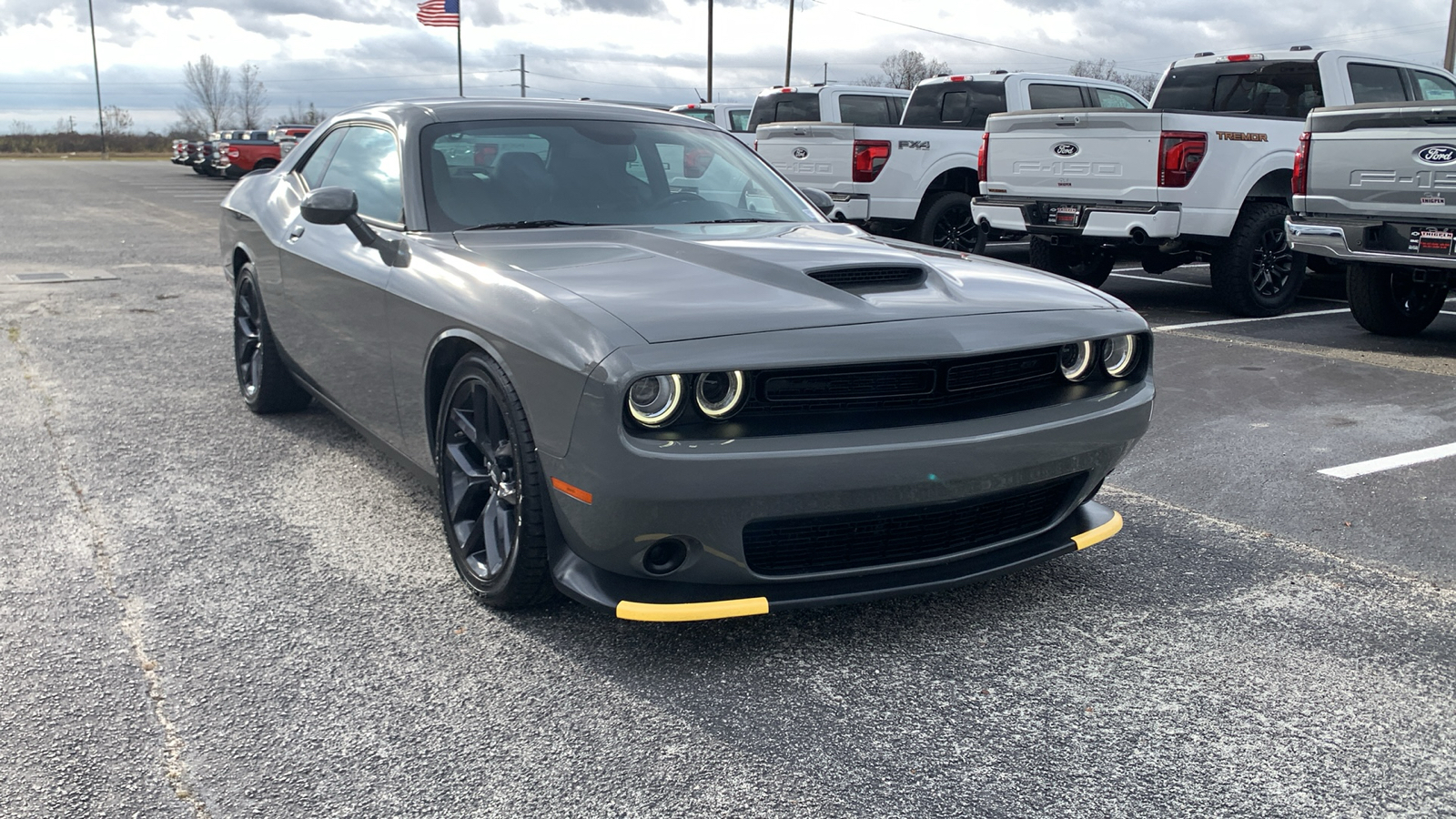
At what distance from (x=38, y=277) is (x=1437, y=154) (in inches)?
426

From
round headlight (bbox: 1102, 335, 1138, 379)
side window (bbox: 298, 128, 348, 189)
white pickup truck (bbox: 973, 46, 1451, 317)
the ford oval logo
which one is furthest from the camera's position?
white pickup truck (bbox: 973, 46, 1451, 317)

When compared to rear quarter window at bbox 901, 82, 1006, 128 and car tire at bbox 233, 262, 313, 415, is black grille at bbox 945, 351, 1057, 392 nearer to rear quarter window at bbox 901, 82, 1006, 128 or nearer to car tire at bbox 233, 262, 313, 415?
car tire at bbox 233, 262, 313, 415

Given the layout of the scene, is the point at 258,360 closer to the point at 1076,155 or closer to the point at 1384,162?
the point at 1076,155

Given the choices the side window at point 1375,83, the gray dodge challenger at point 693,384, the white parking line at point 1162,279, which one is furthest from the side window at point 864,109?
the gray dodge challenger at point 693,384

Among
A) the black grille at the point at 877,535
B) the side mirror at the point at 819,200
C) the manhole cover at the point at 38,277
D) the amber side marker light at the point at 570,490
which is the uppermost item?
the side mirror at the point at 819,200

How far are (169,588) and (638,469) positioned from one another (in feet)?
5.35

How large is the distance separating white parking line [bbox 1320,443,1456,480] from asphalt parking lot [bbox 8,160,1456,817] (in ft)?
0.24

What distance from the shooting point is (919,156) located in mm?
11695

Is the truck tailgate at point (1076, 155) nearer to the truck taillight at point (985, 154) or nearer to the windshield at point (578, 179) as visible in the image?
the truck taillight at point (985, 154)

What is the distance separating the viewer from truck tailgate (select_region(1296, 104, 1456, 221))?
7039 mm

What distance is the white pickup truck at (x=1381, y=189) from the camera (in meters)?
7.07

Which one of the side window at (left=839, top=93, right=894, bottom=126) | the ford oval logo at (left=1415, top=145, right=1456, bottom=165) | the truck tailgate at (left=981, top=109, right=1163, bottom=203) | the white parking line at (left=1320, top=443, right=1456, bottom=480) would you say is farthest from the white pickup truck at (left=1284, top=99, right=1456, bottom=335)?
the side window at (left=839, top=93, right=894, bottom=126)

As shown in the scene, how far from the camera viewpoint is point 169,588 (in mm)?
3436

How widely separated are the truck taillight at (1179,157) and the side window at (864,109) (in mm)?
5820
